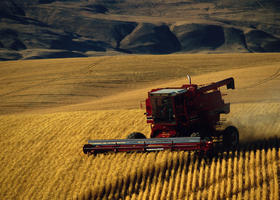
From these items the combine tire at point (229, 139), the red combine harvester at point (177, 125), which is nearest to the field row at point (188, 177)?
the red combine harvester at point (177, 125)

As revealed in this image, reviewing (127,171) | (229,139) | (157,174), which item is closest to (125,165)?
(127,171)

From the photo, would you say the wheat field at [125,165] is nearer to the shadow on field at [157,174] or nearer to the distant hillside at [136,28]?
the shadow on field at [157,174]

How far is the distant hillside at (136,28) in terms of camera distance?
102188 millimetres

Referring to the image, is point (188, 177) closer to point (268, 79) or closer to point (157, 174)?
point (157, 174)

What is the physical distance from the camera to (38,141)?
1611 centimetres

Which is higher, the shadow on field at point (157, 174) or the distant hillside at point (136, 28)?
the distant hillside at point (136, 28)

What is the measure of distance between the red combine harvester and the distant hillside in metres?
82.9

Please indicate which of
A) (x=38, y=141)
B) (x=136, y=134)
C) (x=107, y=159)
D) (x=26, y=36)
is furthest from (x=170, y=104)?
(x=26, y=36)

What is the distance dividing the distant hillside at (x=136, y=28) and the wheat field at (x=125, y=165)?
78179 mm

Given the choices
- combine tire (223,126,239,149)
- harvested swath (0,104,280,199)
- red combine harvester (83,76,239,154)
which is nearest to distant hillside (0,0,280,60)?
harvested swath (0,104,280,199)

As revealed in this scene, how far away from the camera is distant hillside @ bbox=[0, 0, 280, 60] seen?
102m

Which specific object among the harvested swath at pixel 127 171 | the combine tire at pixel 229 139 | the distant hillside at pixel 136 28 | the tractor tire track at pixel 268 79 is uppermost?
the distant hillside at pixel 136 28

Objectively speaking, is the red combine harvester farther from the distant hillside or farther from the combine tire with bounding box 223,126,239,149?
the distant hillside

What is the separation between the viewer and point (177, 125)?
12.8m
